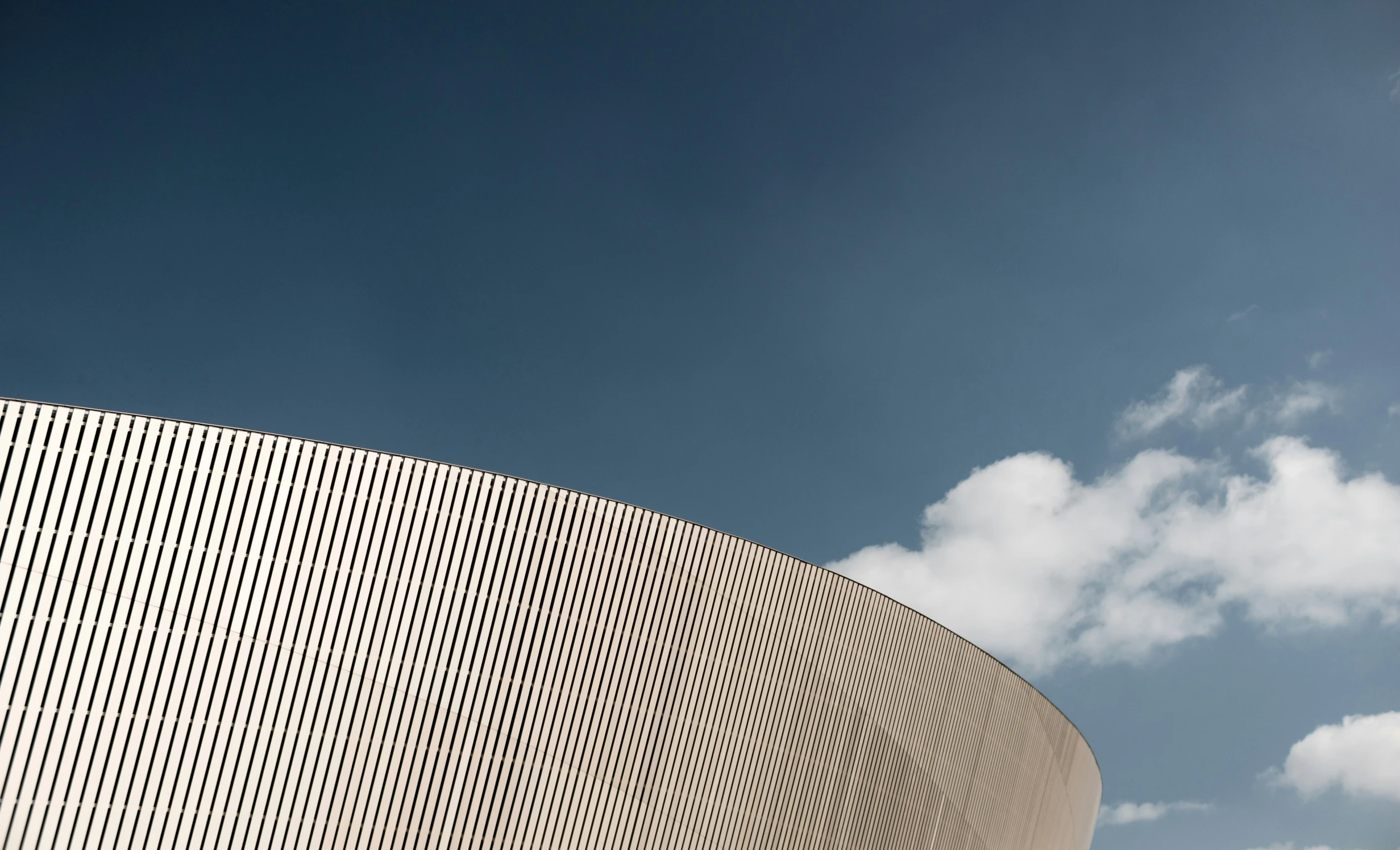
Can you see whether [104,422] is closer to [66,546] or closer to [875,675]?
[66,546]

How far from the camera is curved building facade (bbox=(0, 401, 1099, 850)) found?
39.6 ft

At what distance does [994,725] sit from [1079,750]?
6.30 m

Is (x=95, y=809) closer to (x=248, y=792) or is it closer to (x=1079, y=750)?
(x=248, y=792)

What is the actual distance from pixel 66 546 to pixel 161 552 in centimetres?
103

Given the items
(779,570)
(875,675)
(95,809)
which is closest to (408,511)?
(95,809)

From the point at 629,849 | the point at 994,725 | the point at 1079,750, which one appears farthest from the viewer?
the point at 1079,750

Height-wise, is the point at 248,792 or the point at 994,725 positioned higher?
the point at 994,725

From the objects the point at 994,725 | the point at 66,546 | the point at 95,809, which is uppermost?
the point at 994,725

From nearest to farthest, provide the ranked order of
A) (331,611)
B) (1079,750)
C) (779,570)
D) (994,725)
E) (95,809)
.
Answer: (95,809)
(331,611)
(779,570)
(994,725)
(1079,750)

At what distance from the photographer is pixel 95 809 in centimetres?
1186

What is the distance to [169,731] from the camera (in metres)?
12.3

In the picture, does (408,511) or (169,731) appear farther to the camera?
(408,511)

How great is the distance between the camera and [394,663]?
1341 cm

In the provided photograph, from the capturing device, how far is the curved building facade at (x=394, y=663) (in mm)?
12078
